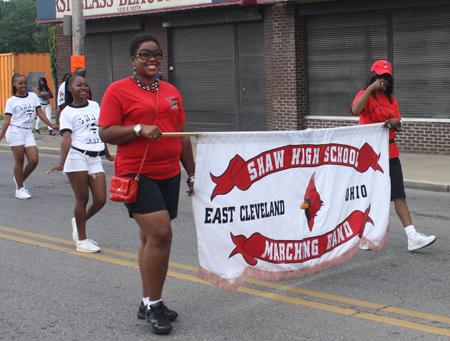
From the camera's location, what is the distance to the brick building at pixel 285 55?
13.6 metres

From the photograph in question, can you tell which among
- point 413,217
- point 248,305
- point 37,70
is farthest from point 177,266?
point 37,70

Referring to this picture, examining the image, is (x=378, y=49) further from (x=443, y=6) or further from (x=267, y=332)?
(x=267, y=332)

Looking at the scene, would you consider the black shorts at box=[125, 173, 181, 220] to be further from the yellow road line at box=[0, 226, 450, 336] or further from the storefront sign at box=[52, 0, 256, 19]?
the storefront sign at box=[52, 0, 256, 19]

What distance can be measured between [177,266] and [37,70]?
24.3m

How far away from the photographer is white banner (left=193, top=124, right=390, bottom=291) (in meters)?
4.42

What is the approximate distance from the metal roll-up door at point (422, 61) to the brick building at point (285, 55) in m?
0.02

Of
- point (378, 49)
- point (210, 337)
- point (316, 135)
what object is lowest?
point (210, 337)

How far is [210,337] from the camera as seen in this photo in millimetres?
4117

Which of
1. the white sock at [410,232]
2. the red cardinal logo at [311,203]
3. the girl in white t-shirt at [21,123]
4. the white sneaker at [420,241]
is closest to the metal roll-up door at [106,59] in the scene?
the girl in white t-shirt at [21,123]

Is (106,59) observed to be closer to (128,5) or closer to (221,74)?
(128,5)

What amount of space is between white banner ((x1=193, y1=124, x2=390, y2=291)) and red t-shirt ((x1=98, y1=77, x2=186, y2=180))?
26 centimetres

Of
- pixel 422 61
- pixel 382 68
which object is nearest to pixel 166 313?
pixel 382 68

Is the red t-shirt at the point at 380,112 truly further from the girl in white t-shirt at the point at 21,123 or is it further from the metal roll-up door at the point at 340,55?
the metal roll-up door at the point at 340,55

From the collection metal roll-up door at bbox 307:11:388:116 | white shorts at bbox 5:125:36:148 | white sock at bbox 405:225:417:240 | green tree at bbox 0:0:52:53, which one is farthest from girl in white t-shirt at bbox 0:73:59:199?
green tree at bbox 0:0:52:53
